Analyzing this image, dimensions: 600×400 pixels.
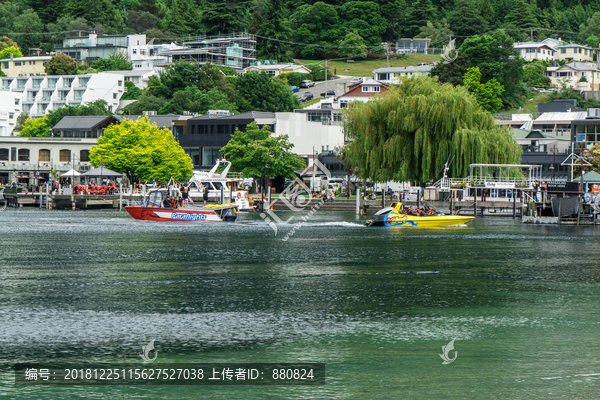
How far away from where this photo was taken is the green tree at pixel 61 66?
634 ft

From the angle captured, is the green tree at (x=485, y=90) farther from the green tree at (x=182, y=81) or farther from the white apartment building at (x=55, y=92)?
the white apartment building at (x=55, y=92)

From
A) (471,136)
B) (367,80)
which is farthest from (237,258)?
(367,80)

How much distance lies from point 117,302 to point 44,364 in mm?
7840

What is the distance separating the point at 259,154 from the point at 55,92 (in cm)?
8762

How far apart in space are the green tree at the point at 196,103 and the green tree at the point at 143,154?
122 ft

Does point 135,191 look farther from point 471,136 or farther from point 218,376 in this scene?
point 218,376

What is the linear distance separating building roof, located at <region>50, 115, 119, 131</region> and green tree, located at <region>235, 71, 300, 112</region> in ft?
106

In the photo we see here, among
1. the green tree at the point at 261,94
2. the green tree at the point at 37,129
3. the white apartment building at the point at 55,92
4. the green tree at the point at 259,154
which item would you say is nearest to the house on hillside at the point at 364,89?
the green tree at the point at 261,94

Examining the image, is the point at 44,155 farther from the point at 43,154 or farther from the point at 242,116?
the point at 242,116

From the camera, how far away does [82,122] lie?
449 ft

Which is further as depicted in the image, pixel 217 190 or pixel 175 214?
pixel 217 190

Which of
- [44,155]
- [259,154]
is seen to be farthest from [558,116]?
[44,155]

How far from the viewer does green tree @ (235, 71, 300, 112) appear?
528ft

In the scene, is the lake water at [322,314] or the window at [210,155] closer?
the lake water at [322,314]
